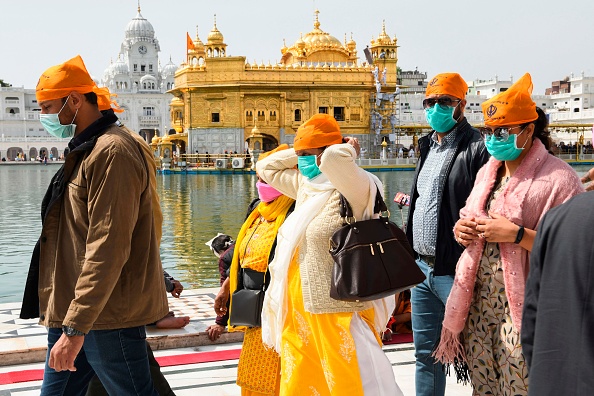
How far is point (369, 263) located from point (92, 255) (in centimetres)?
109

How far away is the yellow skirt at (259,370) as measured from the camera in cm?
332

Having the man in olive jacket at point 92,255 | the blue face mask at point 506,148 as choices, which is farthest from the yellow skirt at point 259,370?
the blue face mask at point 506,148

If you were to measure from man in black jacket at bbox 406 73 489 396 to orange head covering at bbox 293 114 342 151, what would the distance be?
1.68 ft

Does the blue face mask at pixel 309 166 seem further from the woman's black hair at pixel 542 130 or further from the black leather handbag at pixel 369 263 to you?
the woman's black hair at pixel 542 130

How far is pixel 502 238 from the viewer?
8.50ft

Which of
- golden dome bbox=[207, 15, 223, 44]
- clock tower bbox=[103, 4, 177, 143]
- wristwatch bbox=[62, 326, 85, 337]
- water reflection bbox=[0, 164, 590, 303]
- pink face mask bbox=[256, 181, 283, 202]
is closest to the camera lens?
wristwatch bbox=[62, 326, 85, 337]

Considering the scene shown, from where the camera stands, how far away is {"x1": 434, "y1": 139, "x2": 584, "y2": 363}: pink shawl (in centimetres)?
258

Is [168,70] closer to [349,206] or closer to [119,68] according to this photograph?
[119,68]

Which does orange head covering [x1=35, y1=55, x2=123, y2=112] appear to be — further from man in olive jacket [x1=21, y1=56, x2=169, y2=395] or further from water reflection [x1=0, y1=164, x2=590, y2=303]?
water reflection [x1=0, y1=164, x2=590, y2=303]

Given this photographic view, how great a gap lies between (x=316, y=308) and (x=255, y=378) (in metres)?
0.61

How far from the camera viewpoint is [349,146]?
299 centimetres

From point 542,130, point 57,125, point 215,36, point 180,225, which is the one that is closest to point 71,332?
point 57,125

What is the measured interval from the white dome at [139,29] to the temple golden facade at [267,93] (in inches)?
1229

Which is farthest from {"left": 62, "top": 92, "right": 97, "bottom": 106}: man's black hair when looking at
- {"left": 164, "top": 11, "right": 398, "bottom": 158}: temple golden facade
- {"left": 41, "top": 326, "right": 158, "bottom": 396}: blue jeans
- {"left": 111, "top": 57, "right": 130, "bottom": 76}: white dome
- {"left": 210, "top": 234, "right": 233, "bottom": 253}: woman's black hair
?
{"left": 111, "top": 57, "right": 130, "bottom": 76}: white dome
